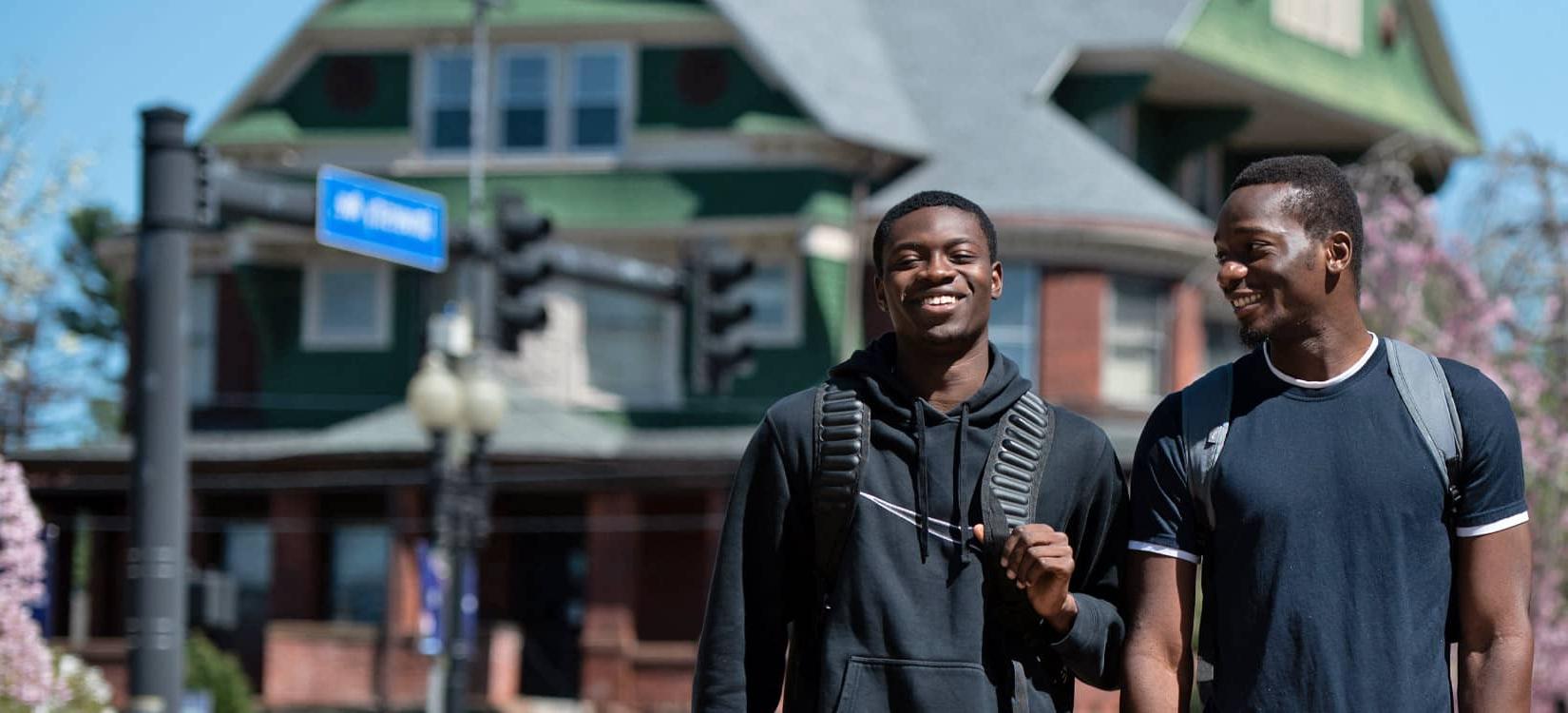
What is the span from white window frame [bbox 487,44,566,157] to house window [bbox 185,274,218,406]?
5.56 m

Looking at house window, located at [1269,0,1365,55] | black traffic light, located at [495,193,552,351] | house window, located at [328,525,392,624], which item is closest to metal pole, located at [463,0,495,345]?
house window, located at [328,525,392,624]

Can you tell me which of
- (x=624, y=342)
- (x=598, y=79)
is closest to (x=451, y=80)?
(x=598, y=79)

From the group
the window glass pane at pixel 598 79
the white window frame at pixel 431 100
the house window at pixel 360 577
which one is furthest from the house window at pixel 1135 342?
the house window at pixel 360 577

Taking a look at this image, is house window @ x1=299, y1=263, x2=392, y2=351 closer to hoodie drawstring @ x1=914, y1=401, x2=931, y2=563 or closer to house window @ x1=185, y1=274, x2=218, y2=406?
house window @ x1=185, y1=274, x2=218, y2=406

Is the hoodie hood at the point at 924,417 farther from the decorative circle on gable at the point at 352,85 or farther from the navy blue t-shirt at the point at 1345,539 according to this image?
the decorative circle on gable at the point at 352,85

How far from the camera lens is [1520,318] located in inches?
813

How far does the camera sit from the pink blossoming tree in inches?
667

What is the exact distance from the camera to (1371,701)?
16.7 ft

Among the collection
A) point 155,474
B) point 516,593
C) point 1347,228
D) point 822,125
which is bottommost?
point 516,593

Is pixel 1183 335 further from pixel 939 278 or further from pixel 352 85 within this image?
pixel 939 278

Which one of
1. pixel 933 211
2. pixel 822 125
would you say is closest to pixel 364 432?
pixel 822 125

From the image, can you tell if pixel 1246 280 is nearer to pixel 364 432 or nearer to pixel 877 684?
pixel 877 684

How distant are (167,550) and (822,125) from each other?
20.1 m

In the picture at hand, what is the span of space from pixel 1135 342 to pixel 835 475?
2807cm
